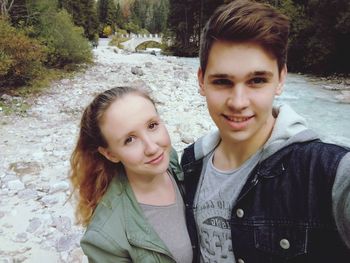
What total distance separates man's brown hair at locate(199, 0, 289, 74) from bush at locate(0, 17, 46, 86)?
8.37 meters

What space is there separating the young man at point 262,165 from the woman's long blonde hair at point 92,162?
1.96 ft

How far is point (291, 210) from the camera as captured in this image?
120 centimetres

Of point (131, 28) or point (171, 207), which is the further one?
point (131, 28)

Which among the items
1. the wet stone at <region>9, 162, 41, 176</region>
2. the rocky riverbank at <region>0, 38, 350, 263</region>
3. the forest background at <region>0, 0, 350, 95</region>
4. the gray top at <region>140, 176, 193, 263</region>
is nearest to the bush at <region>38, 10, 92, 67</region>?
the forest background at <region>0, 0, 350, 95</region>

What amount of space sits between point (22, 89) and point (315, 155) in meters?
9.46

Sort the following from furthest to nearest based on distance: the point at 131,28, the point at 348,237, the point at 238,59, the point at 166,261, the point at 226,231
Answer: the point at 131,28
the point at 166,261
the point at 226,231
the point at 238,59
the point at 348,237

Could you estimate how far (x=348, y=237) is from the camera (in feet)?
3.36

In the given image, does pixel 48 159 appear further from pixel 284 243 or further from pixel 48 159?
pixel 284 243

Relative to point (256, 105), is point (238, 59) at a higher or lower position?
higher

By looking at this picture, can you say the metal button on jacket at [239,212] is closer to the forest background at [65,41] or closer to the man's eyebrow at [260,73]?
the man's eyebrow at [260,73]

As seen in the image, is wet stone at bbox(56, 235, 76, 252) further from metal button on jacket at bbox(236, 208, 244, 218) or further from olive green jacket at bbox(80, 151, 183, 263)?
metal button on jacket at bbox(236, 208, 244, 218)

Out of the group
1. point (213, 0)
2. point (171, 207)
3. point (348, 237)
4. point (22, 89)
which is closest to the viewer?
point (348, 237)

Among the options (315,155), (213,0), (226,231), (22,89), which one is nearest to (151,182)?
(226,231)

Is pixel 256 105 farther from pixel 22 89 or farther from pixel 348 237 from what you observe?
pixel 22 89
